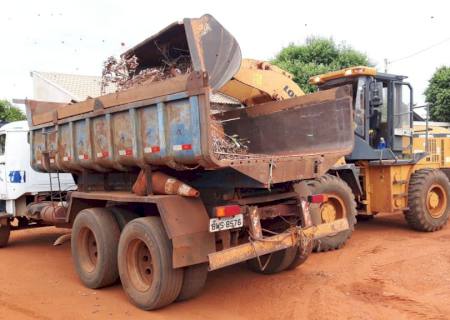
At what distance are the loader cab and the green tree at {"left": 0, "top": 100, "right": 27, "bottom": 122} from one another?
81.8 feet

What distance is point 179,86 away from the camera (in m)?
4.55

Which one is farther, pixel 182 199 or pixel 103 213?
pixel 103 213

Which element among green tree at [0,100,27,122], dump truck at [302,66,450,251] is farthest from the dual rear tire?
green tree at [0,100,27,122]

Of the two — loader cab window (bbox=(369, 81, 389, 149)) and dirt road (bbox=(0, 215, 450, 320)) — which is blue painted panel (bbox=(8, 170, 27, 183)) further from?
loader cab window (bbox=(369, 81, 389, 149))

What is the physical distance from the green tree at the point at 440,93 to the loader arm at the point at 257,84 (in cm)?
1710

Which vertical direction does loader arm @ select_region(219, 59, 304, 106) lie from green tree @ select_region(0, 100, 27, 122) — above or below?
below

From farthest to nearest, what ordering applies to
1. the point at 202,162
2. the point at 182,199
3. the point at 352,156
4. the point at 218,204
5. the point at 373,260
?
the point at 352,156, the point at 373,260, the point at 218,204, the point at 182,199, the point at 202,162

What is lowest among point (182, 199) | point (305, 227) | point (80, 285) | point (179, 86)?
point (80, 285)

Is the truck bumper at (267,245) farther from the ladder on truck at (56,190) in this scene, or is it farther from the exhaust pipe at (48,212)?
the ladder on truck at (56,190)

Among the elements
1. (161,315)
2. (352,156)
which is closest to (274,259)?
(161,315)

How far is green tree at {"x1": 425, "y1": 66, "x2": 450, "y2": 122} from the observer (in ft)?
72.0

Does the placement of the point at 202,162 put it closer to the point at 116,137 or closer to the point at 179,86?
the point at 179,86

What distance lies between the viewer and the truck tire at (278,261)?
5965mm

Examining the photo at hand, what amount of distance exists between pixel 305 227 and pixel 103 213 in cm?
241
